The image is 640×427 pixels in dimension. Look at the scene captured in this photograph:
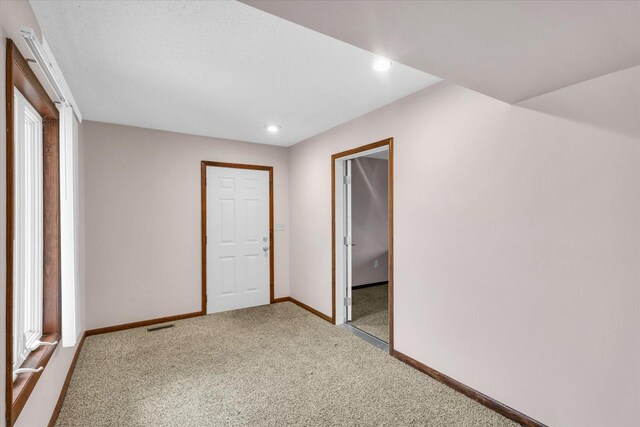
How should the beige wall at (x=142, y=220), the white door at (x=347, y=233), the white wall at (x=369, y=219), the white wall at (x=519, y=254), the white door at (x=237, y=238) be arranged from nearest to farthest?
the white wall at (x=519, y=254) < the beige wall at (x=142, y=220) < the white door at (x=347, y=233) < the white door at (x=237, y=238) < the white wall at (x=369, y=219)

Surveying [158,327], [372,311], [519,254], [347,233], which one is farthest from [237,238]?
[519,254]

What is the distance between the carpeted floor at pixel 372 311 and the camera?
3.58 metres

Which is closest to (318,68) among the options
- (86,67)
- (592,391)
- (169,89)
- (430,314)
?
(169,89)

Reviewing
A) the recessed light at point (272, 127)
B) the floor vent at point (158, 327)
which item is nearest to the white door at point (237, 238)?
the floor vent at point (158, 327)

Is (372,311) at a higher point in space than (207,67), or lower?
lower

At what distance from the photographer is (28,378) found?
4.89 ft

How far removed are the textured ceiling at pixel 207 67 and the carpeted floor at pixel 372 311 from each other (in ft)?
7.93

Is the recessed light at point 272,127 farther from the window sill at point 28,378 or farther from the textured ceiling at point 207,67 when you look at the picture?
the window sill at point 28,378

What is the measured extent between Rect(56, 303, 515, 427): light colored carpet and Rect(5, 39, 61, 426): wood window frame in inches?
26.2

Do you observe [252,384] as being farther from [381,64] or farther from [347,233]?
[381,64]

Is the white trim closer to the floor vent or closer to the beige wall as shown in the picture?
the beige wall

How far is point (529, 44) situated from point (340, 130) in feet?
8.14

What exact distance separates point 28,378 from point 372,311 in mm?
3566

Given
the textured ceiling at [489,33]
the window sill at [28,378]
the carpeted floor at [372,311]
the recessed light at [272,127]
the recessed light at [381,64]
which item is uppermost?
the recessed light at [381,64]
